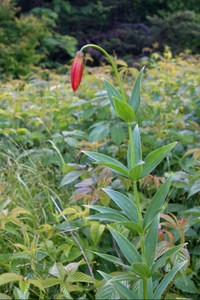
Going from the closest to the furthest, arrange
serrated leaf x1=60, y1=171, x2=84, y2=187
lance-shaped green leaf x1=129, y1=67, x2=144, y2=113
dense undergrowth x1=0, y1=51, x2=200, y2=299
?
lance-shaped green leaf x1=129, y1=67, x2=144, y2=113
dense undergrowth x1=0, y1=51, x2=200, y2=299
serrated leaf x1=60, y1=171, x2=84, y2=187

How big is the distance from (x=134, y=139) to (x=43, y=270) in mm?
605

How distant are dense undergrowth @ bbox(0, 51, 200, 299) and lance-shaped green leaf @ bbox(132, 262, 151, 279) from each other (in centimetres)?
21

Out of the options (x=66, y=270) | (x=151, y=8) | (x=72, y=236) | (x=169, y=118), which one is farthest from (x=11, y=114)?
(x=151, y=8)

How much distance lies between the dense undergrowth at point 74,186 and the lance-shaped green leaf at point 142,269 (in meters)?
0.21

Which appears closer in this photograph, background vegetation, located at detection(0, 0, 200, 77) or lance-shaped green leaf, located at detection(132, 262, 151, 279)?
lance-shaped green leaf, located at detection(132, 262, 151, 279)

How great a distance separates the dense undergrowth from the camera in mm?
1684

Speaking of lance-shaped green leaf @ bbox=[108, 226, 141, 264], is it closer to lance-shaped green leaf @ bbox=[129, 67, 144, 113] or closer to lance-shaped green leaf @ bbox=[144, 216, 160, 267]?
lance-shaped green leaf @ bbox=[144, 216, 160, 267]

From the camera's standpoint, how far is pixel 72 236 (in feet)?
6.07

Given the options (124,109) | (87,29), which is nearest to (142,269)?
(124,109)

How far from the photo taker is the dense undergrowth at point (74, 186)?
168 cm

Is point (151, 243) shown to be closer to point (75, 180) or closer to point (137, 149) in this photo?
point (137, 149)

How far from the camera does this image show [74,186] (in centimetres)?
219

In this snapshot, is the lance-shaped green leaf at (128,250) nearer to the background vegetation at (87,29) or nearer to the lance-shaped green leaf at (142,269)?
the lance-shaped green leaf at (142,269)

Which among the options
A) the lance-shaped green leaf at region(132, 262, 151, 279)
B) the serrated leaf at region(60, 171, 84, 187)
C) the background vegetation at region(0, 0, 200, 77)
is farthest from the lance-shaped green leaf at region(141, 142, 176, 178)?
the background vegetation at region(0, 0, 200, 77)
